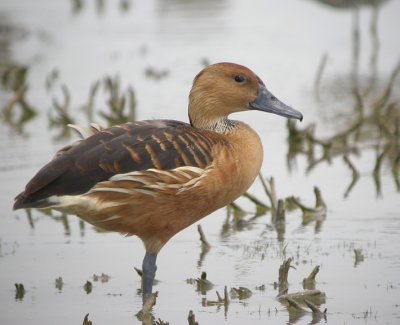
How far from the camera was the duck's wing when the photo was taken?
6.62m

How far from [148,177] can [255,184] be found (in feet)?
13.1

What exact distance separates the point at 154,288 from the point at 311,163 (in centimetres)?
387

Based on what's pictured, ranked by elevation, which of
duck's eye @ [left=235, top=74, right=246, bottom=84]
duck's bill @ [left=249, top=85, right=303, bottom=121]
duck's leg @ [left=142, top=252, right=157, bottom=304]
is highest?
duck's eye @ [left=235, top=74, right=246, bottom=84]

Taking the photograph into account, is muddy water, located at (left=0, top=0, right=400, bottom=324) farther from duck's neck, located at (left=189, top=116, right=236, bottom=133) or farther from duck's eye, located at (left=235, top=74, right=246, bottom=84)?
duck's eye, located at (left=235, top=74, right=246, bottom=84)

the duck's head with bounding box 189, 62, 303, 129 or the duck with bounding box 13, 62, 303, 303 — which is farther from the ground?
the duck's head with bounding box 189, 62, 303, 129

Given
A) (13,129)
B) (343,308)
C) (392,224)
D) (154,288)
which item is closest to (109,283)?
(154,288)

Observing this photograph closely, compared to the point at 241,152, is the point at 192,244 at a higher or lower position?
lower

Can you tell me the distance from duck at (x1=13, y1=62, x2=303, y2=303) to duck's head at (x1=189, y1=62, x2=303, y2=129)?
0.14 m

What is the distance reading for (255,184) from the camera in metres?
10.6

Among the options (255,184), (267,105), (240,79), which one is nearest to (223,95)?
(240,79)

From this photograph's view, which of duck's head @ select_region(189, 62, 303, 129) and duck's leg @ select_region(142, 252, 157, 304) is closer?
duck's leg @ select_region(142, 252, 157, 304)

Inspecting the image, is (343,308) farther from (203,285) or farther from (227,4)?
(227,4)

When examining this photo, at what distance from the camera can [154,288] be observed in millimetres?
7488

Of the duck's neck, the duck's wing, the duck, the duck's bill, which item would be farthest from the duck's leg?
the duck's bill
